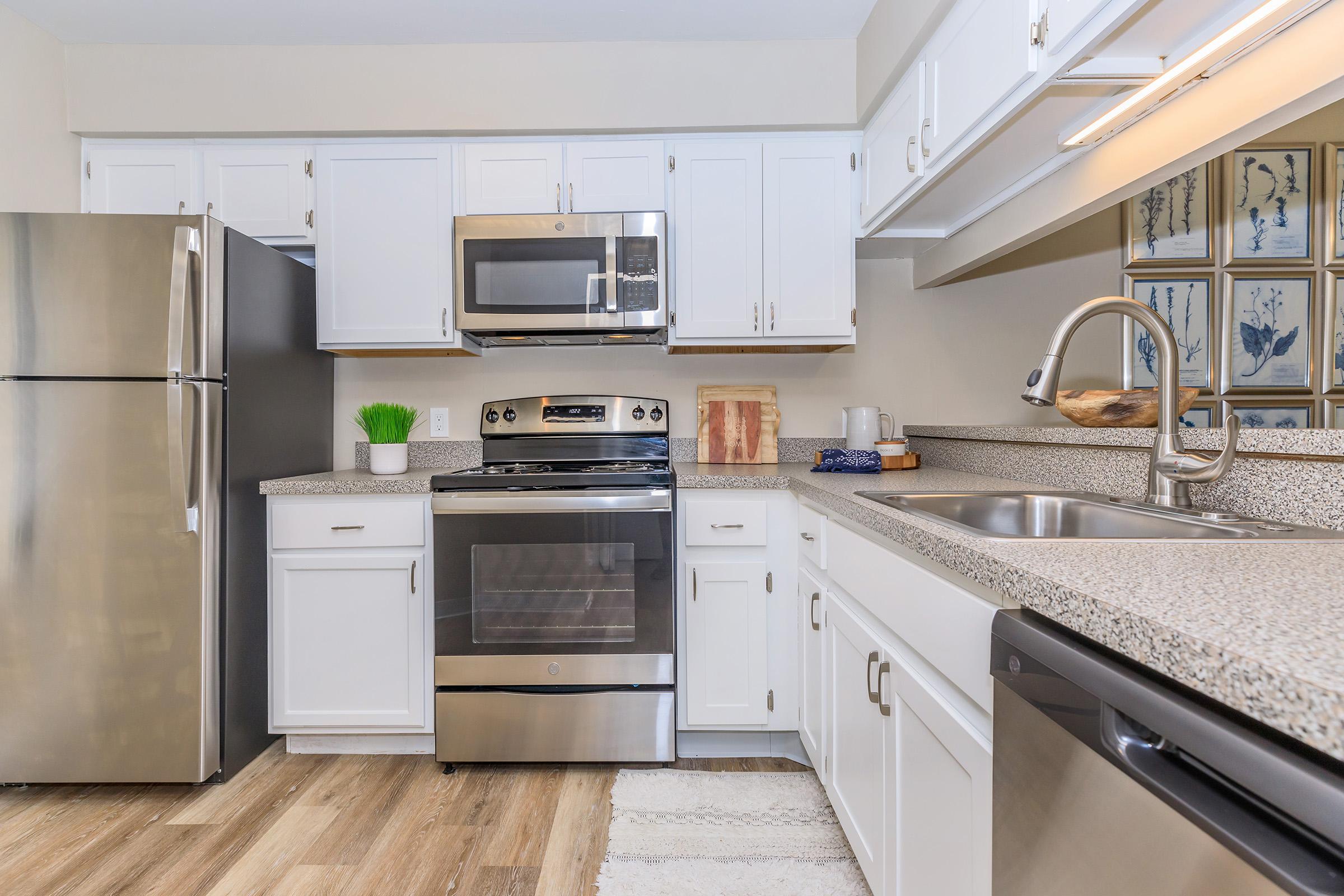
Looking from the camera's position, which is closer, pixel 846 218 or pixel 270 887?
pixel 270 887

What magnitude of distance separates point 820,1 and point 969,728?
217cm

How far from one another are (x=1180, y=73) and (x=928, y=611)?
1.02 m

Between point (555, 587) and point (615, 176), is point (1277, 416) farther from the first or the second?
point (615, 176)

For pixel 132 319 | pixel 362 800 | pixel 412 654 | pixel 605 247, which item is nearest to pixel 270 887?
pixel 362 800

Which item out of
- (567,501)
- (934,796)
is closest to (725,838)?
(934,796)

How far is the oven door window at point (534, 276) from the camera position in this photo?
7.63ft

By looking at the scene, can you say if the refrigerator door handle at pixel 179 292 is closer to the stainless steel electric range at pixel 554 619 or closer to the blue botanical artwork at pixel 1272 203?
the stainless steel electric range at pixel 554 619

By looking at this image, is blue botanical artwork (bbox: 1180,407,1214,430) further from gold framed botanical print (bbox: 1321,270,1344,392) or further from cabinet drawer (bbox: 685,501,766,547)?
cabinet drawer (bbox: 685,501,766,547)

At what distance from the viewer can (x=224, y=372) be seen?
77.7 inches

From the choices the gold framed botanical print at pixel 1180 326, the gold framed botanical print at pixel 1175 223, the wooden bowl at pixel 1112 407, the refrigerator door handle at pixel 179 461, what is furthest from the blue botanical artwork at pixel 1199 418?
the refrigerator door handle at pixel 179 461

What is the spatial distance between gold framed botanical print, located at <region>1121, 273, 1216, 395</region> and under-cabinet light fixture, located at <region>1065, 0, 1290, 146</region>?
1.97ft

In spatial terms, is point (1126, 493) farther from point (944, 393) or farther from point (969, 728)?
point (944, 393)

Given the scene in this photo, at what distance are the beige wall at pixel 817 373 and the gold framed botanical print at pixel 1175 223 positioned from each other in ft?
1.74

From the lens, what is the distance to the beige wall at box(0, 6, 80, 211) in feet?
7.09
